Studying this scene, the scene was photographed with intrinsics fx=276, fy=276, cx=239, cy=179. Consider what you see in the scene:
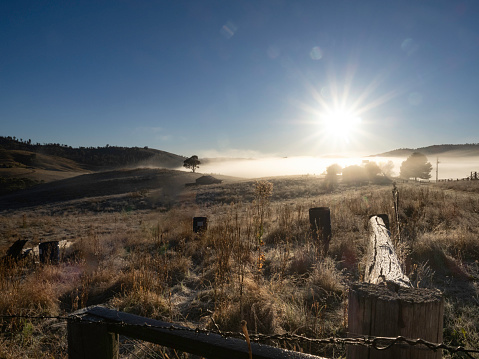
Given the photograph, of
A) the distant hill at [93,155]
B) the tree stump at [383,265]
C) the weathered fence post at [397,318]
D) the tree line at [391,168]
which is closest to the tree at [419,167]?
the tree line at [391,168]

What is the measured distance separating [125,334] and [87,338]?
217mm

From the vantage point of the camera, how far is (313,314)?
3357 mm

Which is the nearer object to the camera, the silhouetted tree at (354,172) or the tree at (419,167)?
the silhouetted tree at (354,172)

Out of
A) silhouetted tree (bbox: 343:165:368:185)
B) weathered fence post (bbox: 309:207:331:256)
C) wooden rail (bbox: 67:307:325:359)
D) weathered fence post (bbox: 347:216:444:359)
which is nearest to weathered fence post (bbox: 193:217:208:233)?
weathered fence post (bbox: 309:207:331:256)

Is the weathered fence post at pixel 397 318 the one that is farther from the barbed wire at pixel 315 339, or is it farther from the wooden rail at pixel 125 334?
the wooden rail at pixel 125 334

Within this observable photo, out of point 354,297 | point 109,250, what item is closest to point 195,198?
point 109,250

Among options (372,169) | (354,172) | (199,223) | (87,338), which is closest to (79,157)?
(354,172)

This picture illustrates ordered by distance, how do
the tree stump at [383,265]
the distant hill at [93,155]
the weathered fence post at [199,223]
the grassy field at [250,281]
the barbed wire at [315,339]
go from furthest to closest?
the distant hill at [93,155]
the weathered fence post at [199,223]
the grassy field at [250,281]
the tree stump at [383,265]
the barbed wire at [315,339]

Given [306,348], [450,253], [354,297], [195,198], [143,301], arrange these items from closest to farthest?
[354,297]
[306,348]
[143,301]
[450,253]
[195,198]

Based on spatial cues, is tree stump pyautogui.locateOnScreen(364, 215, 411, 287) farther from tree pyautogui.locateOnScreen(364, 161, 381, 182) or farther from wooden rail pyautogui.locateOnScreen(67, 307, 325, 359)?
tree pyautogui.locateOnScreen(364, 161, 381, 182)

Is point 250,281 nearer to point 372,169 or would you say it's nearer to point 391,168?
point 372,169

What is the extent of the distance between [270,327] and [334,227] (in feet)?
15.6

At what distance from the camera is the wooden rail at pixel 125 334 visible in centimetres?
117

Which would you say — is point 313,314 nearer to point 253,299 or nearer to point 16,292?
point 253,299
